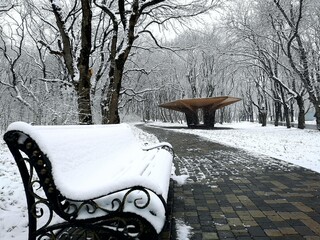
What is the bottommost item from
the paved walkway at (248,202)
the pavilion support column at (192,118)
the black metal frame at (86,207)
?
the paved walkway at (248,202)

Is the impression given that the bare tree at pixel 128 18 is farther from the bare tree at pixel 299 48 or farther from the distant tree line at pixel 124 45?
the bare tree at pixel 299 48

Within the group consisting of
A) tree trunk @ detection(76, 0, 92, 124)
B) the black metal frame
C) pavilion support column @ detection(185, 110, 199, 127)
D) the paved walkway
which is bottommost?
the paved walkway

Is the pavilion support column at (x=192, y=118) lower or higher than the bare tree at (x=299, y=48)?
lower

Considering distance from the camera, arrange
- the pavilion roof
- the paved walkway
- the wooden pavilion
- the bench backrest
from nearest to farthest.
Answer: the bench backrest
the paved walkway
the pavilion roof
the wooden pavilion

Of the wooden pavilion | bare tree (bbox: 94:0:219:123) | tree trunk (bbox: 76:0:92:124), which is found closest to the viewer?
tree trunk (bbox: 76:0:92:124)

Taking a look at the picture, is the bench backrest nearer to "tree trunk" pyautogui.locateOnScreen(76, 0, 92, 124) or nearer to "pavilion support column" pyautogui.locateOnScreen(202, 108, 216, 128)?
"tree trunk" pyautogui.locateOnScreen(76, 0, 92, 124)

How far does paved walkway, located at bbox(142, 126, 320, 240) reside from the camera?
313cm

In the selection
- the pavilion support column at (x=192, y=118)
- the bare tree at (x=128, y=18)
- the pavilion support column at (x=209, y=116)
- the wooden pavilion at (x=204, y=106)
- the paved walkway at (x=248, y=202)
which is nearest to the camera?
the paved walkway at (x=248, y=202)

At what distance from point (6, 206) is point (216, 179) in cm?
354

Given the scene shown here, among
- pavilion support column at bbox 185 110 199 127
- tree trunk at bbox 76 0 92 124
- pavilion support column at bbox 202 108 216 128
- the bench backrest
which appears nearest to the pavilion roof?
pavilion support column at bbox 202 108 216 128

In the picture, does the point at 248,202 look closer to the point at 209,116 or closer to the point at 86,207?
the point at 86,207

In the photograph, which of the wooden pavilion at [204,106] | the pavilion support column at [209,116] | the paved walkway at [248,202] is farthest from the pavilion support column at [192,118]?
the paved walkway at [248,202]

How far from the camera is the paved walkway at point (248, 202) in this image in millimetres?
3127

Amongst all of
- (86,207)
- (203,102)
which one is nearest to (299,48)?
(203,102)
